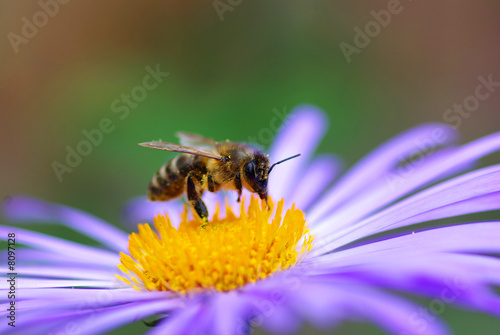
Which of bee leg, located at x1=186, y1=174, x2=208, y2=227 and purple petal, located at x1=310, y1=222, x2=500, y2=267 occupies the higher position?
bee leg, located at x1=186, y1=174, x2=208, y2=227

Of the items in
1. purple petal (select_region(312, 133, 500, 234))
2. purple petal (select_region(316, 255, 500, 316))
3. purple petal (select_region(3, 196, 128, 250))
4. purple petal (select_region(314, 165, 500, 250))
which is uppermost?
purple petal (select_region(3, 196, 128, 250))

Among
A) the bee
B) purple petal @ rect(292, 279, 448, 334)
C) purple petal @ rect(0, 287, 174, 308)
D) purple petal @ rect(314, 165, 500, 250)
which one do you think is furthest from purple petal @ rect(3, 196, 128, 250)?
purple petal @ rect(292, 279, 448, 334)

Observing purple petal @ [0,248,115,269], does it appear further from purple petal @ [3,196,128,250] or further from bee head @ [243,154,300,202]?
bee head @ [243,154,300,202]

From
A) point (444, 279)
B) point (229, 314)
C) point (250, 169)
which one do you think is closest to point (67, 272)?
point (250, 169)

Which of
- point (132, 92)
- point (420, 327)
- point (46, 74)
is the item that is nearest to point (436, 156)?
point (420, 327)

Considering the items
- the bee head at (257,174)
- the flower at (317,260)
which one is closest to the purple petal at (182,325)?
the flower at (317,260)

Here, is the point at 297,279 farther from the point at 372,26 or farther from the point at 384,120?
the point at 372,26

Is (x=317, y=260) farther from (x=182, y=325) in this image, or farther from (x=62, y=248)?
(x=62, y=248)
